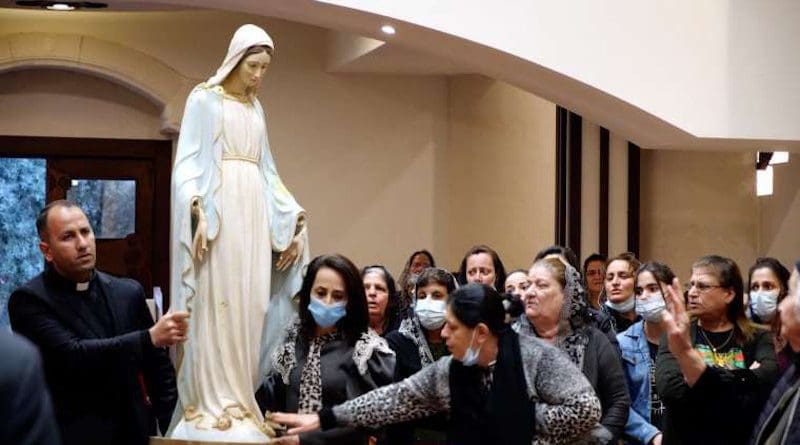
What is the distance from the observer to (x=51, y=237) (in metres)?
5.71

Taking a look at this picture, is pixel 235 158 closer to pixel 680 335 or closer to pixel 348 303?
pixel 348 303

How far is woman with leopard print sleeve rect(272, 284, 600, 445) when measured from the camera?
4926 mm

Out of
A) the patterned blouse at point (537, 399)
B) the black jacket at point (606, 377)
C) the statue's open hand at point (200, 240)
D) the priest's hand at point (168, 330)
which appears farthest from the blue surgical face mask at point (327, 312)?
the patterned blouse at point (537, 399)

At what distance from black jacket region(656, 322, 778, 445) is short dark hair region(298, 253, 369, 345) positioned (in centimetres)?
111

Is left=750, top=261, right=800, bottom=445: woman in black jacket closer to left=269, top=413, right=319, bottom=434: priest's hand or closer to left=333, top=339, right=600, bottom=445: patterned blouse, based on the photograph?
left=333, top=339, right=600, bottom=445: patterned blouse

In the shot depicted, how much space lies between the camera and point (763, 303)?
713 cm

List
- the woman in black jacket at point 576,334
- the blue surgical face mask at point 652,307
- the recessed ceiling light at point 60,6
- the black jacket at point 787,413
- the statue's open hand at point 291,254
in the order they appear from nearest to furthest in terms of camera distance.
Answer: the black jacket at point 787,413, the woman in black jacket at point 576,334, the statue's open hand at point 291,254, the blue surgical face mask at point 652,307, the recessed ceiling light at point 60,6

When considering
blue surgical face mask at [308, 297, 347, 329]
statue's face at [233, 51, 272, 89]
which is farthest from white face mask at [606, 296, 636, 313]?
statue's face at [233, 51, 272, 89]

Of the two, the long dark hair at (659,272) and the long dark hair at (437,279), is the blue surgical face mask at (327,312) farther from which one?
the long dark hair at (659,272)

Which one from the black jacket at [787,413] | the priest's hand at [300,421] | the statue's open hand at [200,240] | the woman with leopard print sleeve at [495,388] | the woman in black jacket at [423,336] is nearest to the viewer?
the black jacket at [787,413]

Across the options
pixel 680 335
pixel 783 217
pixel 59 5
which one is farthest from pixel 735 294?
pixel 59 5

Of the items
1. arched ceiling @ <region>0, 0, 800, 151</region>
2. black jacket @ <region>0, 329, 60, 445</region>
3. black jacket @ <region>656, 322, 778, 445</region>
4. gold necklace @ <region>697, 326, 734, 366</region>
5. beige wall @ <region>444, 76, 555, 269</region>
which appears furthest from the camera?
beige wall @ <region>444, 76, 555, 269</region>

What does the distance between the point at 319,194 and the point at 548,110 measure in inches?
71.0

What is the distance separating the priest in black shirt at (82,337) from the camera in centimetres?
563
